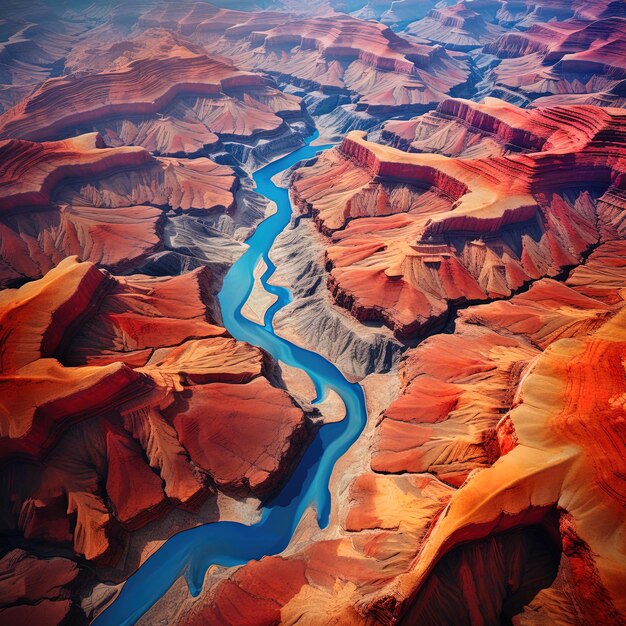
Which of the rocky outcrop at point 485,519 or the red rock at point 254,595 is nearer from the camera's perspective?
the rocky outcrop at point 485,519

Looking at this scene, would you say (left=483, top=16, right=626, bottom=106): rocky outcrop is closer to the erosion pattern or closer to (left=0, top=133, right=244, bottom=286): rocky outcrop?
the erosion pattern

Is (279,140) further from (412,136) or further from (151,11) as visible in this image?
(151,11)

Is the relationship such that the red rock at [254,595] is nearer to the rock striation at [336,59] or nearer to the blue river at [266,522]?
the blue river at [266,522]

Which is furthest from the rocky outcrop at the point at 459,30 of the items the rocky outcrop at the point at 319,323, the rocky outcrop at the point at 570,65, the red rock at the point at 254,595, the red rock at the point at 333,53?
the red rock at the point at 254,595

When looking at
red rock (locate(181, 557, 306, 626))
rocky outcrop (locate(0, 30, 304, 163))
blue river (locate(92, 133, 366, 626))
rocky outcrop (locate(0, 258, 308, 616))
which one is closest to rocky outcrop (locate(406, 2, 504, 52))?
rocky outcrop (locate(0, 30, 304, 163))

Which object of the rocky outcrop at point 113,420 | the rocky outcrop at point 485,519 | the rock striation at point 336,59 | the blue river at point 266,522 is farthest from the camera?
the rock striation at point 336,59

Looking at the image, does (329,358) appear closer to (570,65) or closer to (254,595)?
(254,595)
